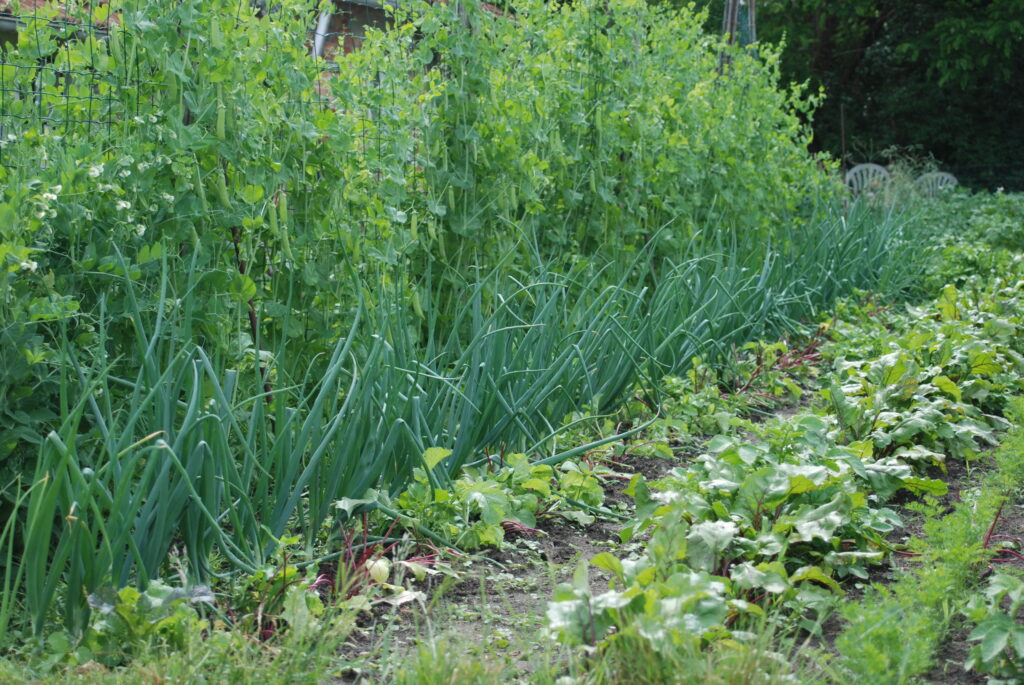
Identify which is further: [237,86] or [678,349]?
[678,349]

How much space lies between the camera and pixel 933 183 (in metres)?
16.3

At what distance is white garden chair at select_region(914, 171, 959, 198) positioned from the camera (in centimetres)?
1485

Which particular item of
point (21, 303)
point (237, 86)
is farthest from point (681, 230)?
point (21, 303)

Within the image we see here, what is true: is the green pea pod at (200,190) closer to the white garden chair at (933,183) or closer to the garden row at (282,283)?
the garden row at (282,283)

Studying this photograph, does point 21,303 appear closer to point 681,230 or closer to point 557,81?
point 557,81

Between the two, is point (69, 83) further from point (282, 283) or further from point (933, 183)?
point (933, 183)

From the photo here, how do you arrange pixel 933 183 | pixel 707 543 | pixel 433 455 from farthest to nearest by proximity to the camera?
1. pixel 933 183
2. pixel 433 455
3. pixel 707 543

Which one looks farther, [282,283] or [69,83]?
[282,283]

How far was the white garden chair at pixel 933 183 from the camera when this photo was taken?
48.7 feet

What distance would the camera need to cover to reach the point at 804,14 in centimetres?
2139

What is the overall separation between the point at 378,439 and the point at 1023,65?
20.7 metres

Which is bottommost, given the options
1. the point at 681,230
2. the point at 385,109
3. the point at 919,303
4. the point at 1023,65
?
the point at 919,303

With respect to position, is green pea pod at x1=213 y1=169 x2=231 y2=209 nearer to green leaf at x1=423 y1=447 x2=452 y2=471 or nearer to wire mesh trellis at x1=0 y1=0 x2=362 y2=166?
wire mesh trellis at x1=0 y1=0 x2=362 y2=166

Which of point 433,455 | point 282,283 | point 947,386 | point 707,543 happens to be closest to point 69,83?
point 282,283
